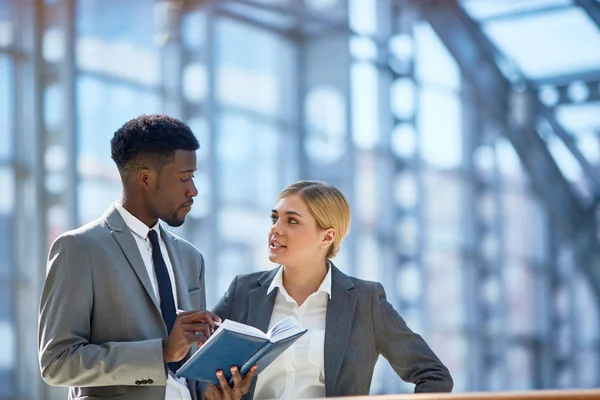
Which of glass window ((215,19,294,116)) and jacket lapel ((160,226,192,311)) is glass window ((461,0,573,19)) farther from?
jacket lapel ((160,226,192,311))

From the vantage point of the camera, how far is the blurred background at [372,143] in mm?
7730

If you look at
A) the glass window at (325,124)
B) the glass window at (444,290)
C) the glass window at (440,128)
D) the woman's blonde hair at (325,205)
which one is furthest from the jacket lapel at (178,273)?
the glass window at (440,128)

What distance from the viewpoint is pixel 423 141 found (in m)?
12.8

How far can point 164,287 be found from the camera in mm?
3123

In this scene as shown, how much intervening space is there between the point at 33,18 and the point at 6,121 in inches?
30.6

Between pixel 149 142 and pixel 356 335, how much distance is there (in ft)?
2.91

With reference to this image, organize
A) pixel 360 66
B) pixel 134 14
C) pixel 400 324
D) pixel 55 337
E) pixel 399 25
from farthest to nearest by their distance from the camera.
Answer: pixel 399 25 < pixel 360 66 < pixel 134 14 < pixel 400 324 < pixel 55 337

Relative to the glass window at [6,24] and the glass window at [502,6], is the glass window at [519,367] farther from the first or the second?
the glass window at [6,24]

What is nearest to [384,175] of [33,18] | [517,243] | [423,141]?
[423,141]

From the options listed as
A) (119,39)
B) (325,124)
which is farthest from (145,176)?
(325,124)

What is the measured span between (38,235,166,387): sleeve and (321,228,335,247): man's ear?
783mm

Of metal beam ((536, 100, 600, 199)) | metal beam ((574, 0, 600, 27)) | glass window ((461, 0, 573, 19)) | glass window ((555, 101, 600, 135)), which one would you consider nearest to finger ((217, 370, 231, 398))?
metal beam ((574, 0, 600, 27))

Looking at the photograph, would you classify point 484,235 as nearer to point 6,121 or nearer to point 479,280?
point 479,280

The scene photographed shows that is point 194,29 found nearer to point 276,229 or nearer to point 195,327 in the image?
point 276,229
